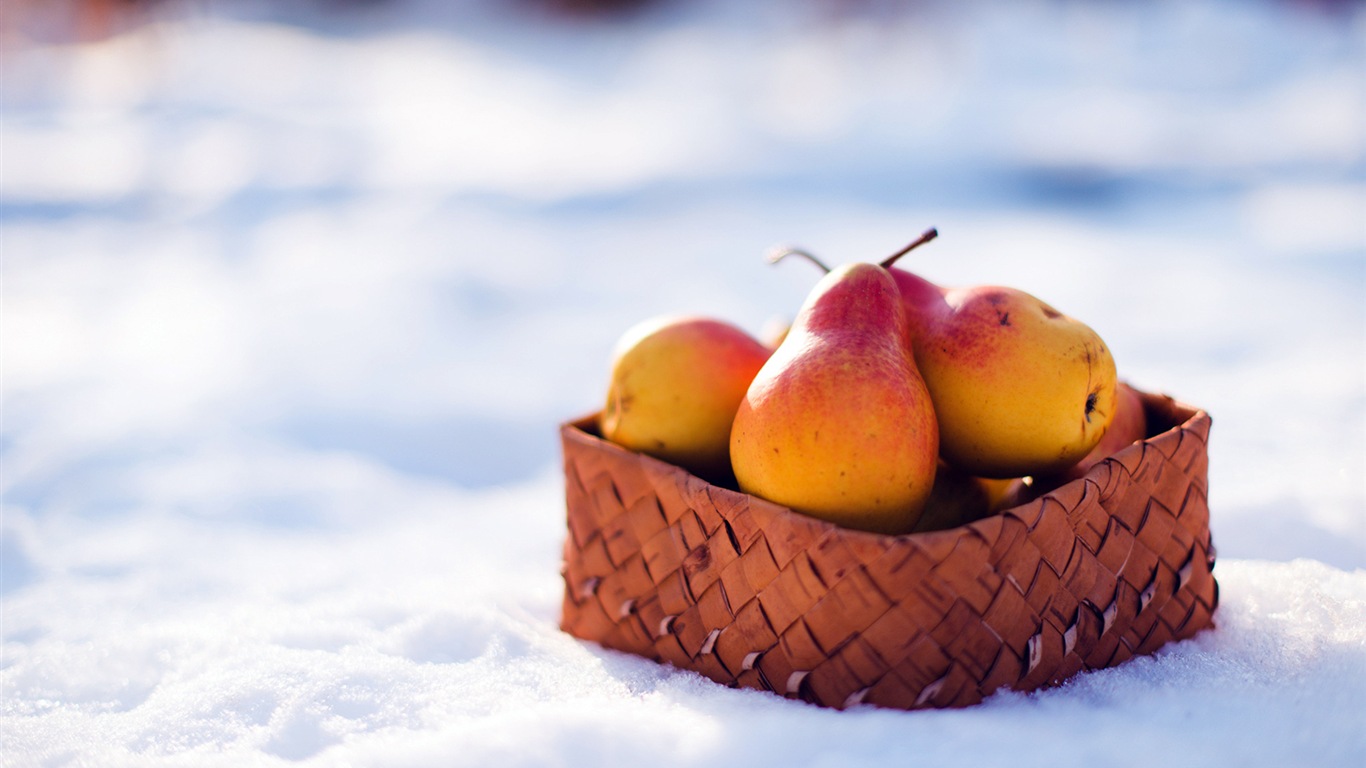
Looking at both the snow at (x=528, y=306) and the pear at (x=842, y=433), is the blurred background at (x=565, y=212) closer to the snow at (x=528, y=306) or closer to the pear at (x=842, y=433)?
the snow at (x=528, y=306)

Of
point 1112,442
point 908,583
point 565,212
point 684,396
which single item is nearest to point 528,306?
point 565,212

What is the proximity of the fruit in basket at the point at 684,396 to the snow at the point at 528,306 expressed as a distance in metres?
0.19

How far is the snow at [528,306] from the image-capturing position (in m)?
0.73

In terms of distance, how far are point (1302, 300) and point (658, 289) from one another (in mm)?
1558

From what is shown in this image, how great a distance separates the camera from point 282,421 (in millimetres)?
1738

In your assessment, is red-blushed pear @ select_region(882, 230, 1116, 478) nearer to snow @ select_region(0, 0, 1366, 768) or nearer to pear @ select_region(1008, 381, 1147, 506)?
pear @ select_region(1008, 381, 1147, 506)

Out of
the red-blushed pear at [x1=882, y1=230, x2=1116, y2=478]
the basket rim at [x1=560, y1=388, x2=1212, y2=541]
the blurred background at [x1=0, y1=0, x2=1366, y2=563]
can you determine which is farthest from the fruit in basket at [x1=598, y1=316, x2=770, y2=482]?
the blurred background at [x1=0, y1=0, x2=1366, y2=563]

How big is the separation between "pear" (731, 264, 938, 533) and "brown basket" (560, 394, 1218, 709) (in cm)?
4

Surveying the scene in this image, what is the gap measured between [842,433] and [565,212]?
106 inches

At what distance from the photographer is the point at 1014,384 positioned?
2.43ft

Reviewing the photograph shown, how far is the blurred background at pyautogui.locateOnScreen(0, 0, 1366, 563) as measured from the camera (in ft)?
5.25

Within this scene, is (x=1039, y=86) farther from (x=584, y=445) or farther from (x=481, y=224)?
(x=584, y=445)

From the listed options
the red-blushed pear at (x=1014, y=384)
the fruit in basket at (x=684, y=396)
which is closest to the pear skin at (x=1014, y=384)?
the red-blushed pear at (x=1014, y=384)

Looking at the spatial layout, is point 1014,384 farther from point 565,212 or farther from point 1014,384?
point 565,212
